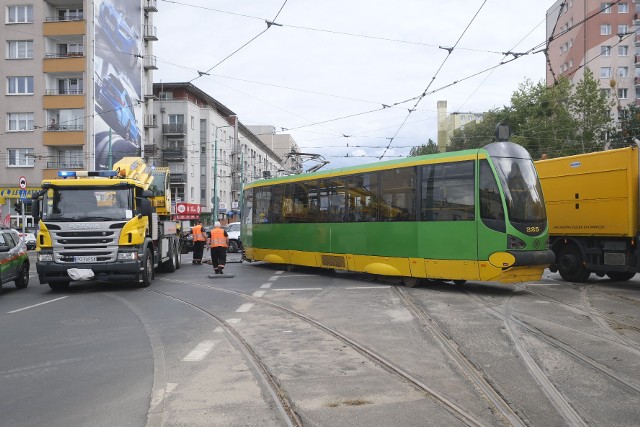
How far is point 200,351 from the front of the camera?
7.37 metres

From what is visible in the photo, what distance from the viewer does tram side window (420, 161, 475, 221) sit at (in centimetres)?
1282

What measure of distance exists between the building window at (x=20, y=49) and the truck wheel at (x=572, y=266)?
4222cm

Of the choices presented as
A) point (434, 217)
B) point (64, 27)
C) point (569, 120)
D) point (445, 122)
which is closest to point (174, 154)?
point (64, 27)

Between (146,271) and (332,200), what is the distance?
5.34 metres

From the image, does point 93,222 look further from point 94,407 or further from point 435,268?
point 94,407

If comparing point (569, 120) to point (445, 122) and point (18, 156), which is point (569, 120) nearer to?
point (18, 156)

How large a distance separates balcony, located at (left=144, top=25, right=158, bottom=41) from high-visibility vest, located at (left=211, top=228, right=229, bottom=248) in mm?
45466

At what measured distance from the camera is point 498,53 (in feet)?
53.8

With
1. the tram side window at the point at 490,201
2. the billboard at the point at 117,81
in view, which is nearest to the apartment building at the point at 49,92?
the billboard at the point at 117,81

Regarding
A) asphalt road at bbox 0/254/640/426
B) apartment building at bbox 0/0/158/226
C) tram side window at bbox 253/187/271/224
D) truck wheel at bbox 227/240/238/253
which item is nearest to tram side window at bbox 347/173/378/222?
asphalt road at bbox 0/254/640/426

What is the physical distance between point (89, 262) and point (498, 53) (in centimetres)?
1175

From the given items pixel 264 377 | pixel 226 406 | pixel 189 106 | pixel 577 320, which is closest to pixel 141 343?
pixel 264 377

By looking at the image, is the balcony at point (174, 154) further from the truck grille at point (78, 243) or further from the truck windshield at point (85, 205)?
the truck grille at point (78, 243)

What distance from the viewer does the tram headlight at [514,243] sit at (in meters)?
12.2
